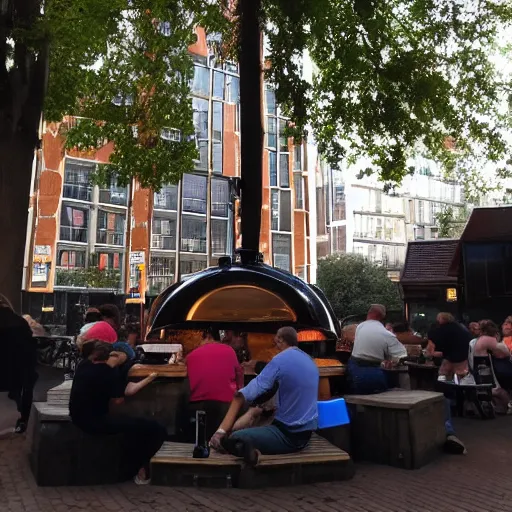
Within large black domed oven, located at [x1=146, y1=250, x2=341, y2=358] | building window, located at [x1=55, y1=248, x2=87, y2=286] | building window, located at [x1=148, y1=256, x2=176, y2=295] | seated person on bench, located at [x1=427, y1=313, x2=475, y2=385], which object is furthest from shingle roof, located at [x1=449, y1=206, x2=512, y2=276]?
building window, located at [x1=148, y1=256, x2=176, y2=295]

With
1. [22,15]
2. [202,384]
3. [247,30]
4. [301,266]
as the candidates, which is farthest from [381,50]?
[301,266]

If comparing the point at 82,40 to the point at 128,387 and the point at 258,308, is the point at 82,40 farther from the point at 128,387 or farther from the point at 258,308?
the point at 128,387

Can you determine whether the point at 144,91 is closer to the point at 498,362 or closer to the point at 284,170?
the point at 498,362

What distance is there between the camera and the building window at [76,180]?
43.0m

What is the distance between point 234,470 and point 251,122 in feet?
26.5

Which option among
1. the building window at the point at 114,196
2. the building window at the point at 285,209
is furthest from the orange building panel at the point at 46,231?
the building window at the point at 285,209

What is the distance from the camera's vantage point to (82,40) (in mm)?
12836

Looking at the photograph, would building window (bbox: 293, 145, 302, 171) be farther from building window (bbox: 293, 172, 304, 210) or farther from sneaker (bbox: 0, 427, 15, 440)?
sneaker (bbox: 0, 427, 15, 440)

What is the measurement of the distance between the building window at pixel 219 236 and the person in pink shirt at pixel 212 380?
41297 millimetres

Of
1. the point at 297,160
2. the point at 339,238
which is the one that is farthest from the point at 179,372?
the point at 339,238

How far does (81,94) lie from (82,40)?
2.55m

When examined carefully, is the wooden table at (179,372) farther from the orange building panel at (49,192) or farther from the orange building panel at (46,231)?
the orange building panel at (49,192)

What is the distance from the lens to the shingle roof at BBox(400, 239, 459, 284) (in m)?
27.0

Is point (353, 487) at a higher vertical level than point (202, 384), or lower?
lower
